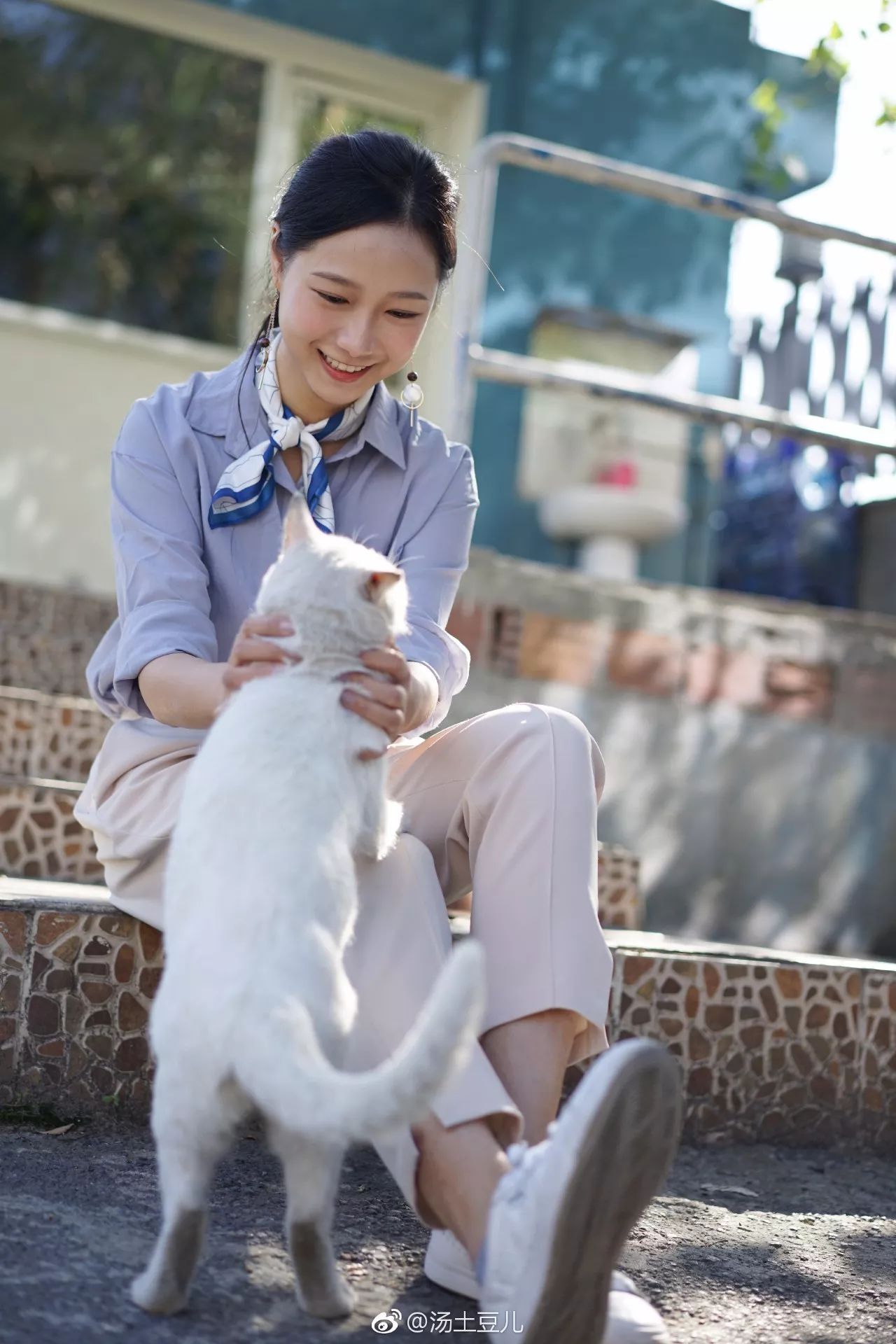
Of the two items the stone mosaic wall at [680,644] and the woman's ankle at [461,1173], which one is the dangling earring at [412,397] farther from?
the stone mosaic wall at [680,644]

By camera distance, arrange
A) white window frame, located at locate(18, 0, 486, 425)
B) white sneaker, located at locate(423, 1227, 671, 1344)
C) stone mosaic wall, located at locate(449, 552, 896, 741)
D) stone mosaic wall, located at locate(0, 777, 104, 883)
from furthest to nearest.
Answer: white window frame, located at locate(18, 0, 486, 425), stone mosaic wall, located at locate(449, 552, 896, 741), stone mosaic wall, located at locate(0, 777, 104, 883), white sneaker, located at locate(423, 1227, 671, 1344)

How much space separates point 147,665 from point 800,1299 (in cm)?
119

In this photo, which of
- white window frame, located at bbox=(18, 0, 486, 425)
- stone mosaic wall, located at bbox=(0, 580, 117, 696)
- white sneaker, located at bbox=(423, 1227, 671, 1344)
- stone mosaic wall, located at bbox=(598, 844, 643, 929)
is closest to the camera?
white sneaker, located at bbox=(423, 1227, 671, 1344)

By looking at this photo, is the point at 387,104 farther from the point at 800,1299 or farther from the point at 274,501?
the point at 800,1299

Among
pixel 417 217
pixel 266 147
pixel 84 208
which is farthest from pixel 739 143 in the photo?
pixel 417 217

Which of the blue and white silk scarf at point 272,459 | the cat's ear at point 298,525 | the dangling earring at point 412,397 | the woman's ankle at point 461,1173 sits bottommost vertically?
the woman's ankle at point 461,1173

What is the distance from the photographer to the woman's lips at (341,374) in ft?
6.31

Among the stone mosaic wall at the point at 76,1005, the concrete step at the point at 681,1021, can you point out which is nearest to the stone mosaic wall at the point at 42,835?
the concrete step at the point at 681,1021

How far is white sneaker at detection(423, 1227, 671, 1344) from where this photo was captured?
1372 mm

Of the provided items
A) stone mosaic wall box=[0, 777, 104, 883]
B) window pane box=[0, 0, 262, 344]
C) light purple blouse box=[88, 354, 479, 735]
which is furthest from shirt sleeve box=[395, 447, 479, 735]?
window pane box=[0, 0, 262, 344]

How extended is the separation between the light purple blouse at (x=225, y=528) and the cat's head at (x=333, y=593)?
289mm

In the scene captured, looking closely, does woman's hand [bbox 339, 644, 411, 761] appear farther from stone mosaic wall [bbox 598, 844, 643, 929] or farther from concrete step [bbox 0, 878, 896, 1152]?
stone mosaic wall [bbox 598, 844, 643, 929]

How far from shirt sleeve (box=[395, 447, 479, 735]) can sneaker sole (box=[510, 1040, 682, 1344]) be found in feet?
2.18

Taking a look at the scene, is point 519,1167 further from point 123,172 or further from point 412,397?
point 123,172
